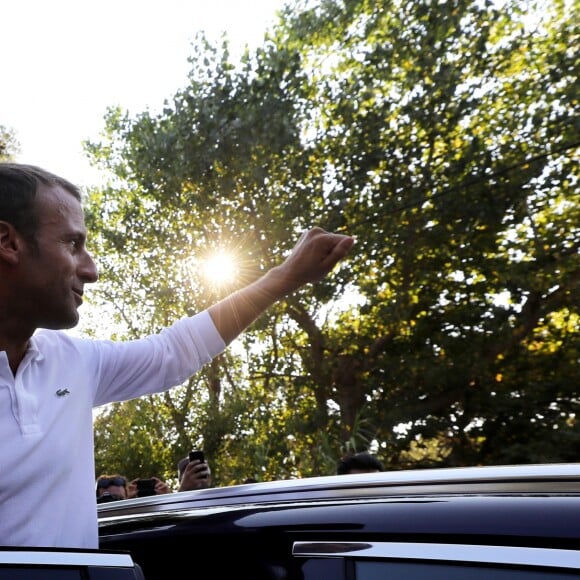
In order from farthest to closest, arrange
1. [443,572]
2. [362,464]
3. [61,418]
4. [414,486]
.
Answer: [362,464], [61,418], [414,486], [443,572]

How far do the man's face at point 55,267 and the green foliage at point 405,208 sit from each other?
43.0 ft

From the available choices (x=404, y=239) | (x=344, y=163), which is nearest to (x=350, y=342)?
(x=404, y=239)

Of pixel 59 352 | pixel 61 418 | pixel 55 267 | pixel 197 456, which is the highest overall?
pixel 197 456

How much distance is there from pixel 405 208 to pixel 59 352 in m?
14.4

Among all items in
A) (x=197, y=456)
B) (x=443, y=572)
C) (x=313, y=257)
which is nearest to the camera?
(x=443, y=572)

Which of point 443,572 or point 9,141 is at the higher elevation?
point 9,141

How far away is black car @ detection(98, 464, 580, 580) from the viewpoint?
1.15 meters

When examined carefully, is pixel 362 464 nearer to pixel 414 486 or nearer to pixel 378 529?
pixel 414 486

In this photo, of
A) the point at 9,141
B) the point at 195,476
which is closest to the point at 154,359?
the point at 195,476

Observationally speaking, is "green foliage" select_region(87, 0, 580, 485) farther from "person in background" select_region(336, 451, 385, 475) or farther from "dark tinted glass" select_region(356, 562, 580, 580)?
"dark tinted glass" select_region(356, 562, 580, 580)

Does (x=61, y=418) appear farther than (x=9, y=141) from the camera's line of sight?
No

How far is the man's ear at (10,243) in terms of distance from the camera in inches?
73.3

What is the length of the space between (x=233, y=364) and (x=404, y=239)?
20.0 feet

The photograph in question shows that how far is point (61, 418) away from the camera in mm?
1760
